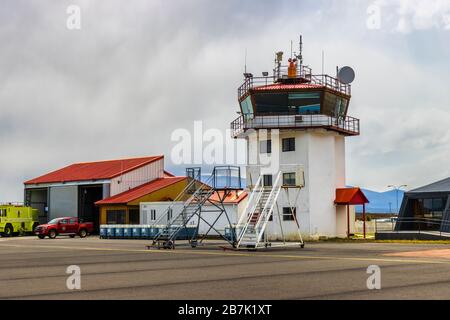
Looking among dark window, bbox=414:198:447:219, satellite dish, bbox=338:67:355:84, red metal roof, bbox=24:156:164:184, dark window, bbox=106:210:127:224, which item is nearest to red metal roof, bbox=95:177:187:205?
dark window, bbox=106:210:127:224

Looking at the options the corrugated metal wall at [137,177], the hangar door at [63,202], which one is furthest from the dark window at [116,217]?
the hangar door at [63,202]

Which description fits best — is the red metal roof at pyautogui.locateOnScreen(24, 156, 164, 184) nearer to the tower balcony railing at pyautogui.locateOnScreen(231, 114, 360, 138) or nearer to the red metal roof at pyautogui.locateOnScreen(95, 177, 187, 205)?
the red metal roof at pyautogui.locateOnScreen(95, 177, 187, 205)

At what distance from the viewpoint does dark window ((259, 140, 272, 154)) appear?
43.5 metres

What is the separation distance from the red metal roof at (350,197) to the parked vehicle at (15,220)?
28.6 meters

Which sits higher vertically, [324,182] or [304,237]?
[324,182]

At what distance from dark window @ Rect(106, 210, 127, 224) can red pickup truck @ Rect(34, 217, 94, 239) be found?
2348 millimetres

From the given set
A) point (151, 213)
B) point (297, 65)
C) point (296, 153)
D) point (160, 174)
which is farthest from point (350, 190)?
point (160, 174)

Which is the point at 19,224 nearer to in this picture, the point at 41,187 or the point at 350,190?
the point at 41,187

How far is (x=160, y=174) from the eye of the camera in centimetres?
6119

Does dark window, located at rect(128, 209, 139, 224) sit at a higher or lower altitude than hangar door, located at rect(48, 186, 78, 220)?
lower

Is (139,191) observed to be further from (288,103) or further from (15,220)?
(288,103)
